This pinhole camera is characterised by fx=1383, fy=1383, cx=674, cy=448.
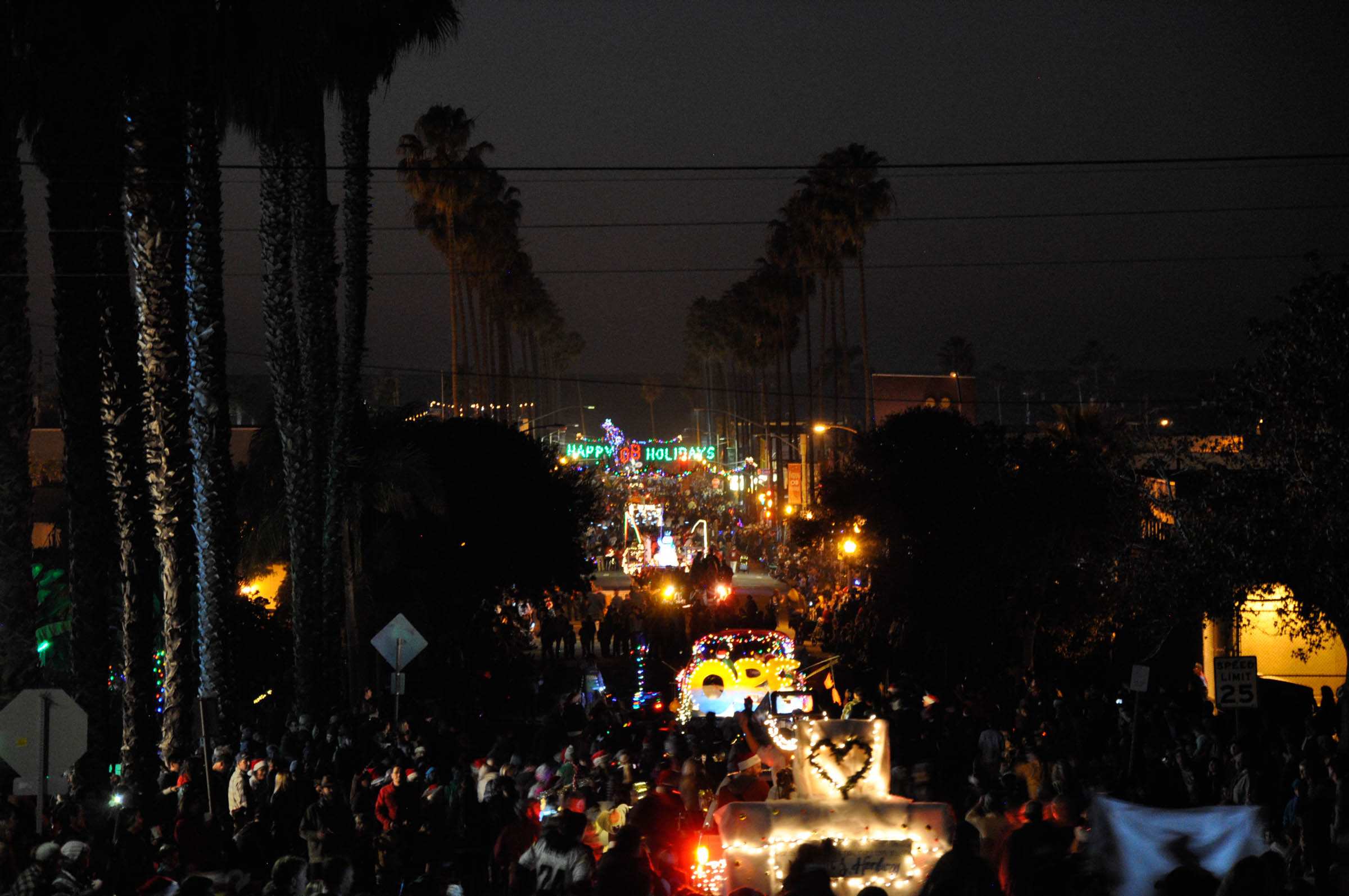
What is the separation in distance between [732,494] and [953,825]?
101 meters

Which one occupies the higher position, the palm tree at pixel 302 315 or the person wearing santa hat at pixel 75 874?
the palm tree at pixel 302 315

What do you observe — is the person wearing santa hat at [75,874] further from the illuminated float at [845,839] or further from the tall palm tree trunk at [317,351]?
the tall palm tree trunk at [317,351]

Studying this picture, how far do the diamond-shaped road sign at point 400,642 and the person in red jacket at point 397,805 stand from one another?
5.40 meters

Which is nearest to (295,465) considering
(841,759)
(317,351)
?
(317,351)

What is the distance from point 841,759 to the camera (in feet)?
32.1

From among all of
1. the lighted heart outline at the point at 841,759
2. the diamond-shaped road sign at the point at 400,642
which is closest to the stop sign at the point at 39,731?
the lighted heart outline at the point at 841,759

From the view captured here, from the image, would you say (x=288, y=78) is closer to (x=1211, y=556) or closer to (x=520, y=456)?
(x=1211, y=556)

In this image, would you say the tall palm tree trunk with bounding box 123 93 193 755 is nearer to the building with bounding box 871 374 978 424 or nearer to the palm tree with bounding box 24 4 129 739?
the palm tree with bounding box 24 4 129 739

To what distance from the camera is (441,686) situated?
92.5 feet

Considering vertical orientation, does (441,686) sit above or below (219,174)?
below

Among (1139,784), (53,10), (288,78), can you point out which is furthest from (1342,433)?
(53,10)

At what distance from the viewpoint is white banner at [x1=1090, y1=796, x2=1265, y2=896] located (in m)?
7.88

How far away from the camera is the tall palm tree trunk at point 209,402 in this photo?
15.7 meters

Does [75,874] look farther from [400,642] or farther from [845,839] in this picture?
[400,642]
